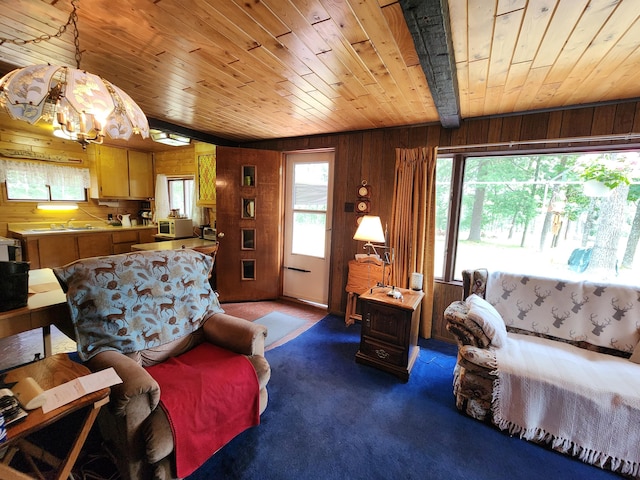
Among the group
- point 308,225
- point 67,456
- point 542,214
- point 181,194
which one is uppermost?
point 181,194

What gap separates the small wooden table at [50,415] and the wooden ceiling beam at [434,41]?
6.38 feet

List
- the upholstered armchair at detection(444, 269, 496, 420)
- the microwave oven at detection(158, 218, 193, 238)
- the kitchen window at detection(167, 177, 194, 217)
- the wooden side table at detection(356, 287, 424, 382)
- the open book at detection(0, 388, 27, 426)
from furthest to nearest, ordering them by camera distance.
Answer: the kitchen window at detection(167, 177, 194, 217) → the microwave oven at detection(158, 218, 193, 238) → the wooden side table at detection(356, 287, 424, 382) → the upholstered armchair at detection(444, 269, 496, 420) → the open book at detection(0, 388, 27, 426)

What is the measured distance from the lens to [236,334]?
1.74 meters

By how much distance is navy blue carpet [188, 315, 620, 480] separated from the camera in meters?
1.48

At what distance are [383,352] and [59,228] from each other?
198 inches

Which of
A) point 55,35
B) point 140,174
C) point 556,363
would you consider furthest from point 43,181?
point 556,363

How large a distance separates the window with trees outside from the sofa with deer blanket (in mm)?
222

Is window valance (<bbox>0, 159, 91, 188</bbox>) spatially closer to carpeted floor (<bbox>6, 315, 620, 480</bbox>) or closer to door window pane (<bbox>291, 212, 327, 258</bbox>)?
door window pane (<bbox>291, 212, 327, 258</bbox>)

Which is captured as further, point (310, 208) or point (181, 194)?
point (181, 194)

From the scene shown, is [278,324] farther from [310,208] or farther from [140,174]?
[140,174]

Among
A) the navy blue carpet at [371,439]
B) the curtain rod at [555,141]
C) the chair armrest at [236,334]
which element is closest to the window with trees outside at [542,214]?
the curtain rod at [555,141]

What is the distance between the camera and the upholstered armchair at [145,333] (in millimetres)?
1208

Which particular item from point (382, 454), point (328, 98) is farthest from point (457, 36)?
point (382, 454)

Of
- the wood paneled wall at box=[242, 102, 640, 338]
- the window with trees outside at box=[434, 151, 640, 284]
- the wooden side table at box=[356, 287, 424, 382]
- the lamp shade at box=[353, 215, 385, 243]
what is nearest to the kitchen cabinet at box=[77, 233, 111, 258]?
the wood paneled wall at box=[242, 102, 640, 338]
